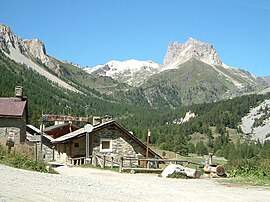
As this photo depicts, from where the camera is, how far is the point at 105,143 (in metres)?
39.3

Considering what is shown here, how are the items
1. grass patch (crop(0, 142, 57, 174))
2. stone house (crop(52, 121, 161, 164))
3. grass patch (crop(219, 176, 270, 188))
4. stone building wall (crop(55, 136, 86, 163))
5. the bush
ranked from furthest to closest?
stone building wall (crop(55, 136, 86, 163))
stone house (crop(52, 121, 161, 164))
the bush
grass patch (crop(0, 142, 57, 174))
grass patch (crop(219, 176, 270, 188))

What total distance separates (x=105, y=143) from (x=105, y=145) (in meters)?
0.19

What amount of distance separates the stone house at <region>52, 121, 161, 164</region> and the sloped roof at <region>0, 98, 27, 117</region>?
199 inches

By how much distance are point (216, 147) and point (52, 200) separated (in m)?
178

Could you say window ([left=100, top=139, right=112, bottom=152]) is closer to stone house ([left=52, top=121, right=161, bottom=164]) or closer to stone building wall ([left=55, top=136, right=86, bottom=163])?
stone house ([left=52, top=121, right=161, bottom=164])

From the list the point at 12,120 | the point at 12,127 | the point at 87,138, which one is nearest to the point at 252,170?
the point at 87,138

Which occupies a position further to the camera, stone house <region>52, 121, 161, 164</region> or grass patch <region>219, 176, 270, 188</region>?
stone house <region>52, 121, 161, 164</region>

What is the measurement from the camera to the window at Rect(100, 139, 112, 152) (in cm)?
3900

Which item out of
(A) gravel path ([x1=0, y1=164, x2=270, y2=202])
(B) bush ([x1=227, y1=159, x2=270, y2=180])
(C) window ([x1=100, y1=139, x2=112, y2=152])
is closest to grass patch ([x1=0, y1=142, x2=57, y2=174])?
(A) gravel path ([x1=0, y1=164, x2=270, y2=202])

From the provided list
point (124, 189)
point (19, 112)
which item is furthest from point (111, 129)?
point (124, 189)

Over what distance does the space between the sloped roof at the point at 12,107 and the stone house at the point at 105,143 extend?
5.07 meters

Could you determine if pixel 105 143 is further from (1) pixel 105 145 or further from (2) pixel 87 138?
(2) pixel 87 138

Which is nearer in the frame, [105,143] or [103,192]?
[103,192]

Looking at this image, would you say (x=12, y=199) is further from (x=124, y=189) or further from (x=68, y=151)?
(x=68, y=151)
